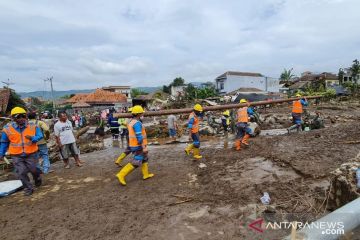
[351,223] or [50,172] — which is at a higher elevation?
[351,223]

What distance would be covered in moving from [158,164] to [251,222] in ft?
14.1

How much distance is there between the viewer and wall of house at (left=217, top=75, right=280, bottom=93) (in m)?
54.9

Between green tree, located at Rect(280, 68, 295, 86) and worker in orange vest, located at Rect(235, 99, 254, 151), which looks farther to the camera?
green tree, located at Rect(280, 68, 295, 86)

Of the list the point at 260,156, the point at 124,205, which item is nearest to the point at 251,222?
the point at 124,205

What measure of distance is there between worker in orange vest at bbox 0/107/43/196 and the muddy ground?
1.79ft

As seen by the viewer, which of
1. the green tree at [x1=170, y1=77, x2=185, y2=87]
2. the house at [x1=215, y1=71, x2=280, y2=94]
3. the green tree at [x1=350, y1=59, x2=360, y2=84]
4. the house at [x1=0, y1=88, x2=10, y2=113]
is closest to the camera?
the house at [x1=0, y1=88, x2=10, y2=113]

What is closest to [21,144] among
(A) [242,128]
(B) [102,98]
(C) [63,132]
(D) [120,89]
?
(C) [63,132]

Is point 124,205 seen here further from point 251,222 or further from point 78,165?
point 78,165

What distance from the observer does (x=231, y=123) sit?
13641mm

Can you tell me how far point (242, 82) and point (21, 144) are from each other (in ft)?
172

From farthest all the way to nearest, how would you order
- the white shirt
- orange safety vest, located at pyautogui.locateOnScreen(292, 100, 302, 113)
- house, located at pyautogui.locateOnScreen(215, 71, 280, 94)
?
house, located at pyautogui.locateOnScreen(215, 71, 280, 94) < orange safety vest, located at pyautogui.locateOnScreen(292, 100, 302, 113) < the white shirt

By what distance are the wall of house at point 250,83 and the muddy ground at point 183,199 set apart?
157ft

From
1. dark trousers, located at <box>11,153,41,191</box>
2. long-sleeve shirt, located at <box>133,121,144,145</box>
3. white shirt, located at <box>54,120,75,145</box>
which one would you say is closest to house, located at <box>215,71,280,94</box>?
white shirt, located at <box>54,120,75,145</box>

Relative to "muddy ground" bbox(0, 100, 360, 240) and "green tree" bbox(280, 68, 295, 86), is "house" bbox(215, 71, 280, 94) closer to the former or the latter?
"green tree" bbox(280, 68, 295, 86)
